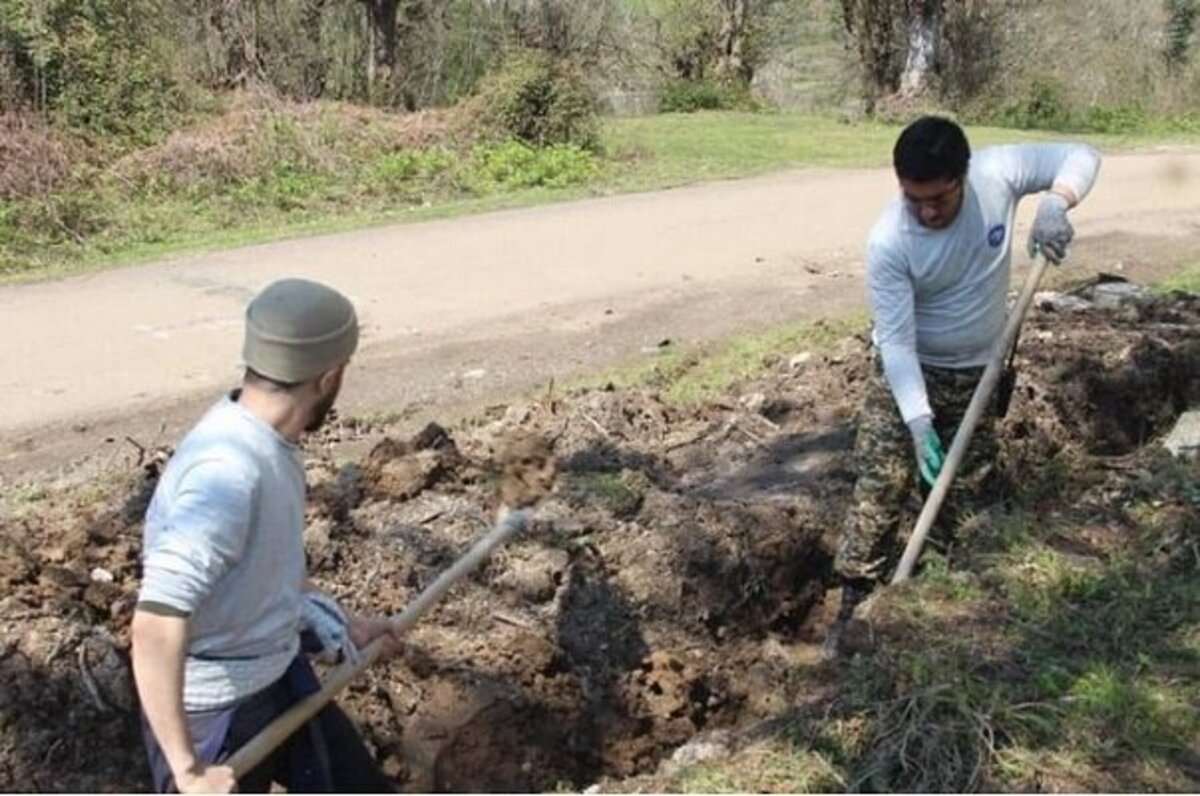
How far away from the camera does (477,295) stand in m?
9.84

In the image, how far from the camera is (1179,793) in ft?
10.6

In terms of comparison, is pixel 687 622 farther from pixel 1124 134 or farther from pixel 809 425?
pixel 1124 134

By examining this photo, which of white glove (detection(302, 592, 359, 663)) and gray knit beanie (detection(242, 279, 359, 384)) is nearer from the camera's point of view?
gray knit beanie (detection(242, 279, 359, 384))

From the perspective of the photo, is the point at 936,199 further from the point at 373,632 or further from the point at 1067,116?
the point at 1067,116

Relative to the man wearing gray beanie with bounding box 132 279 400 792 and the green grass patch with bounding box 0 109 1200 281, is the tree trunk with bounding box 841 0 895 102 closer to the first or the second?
the green grass patch with bounding box 0 109 1200 281

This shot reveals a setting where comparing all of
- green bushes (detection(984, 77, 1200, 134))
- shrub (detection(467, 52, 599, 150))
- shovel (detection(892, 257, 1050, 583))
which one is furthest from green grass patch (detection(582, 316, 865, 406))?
green bushes (detection(984, 77, 1200, 134))

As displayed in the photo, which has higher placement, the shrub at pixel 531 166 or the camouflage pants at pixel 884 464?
the camouflage pants at pixel 884 464

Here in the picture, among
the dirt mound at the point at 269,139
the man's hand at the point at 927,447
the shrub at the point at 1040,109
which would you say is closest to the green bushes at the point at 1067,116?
the shrub at the point at 1040,109

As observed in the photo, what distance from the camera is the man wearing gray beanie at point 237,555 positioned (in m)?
2.40

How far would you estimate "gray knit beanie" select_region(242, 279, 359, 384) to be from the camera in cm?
250

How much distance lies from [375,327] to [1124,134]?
14.6 meters

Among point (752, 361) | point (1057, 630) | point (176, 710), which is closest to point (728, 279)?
point (752, 361)

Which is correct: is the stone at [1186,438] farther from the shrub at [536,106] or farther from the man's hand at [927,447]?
the shrub at [536,106]

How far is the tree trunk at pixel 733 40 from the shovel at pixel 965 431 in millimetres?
21803
